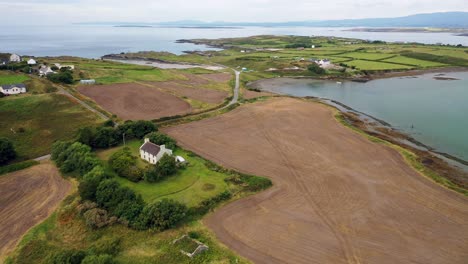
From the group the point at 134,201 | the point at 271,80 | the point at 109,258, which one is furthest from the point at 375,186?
the point at 271,80

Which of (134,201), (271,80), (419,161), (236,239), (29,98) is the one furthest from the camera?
(271,80)

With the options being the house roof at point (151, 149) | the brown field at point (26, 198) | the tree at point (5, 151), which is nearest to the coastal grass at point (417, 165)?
the house roof at point (151, 149)

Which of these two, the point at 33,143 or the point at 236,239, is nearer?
the point at 236,239

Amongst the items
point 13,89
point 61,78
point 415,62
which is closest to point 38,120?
point 13,89

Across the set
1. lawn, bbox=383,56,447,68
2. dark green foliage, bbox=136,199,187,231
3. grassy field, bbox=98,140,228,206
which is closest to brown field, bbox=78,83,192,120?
grassy field, bbox=98,140,228,206

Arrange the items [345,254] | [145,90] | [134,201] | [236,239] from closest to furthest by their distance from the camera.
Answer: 1. [345,254]
2. [236,239]
3. [134,201]
4. [145,90]

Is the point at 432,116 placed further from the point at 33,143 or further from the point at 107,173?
the point at 33,143

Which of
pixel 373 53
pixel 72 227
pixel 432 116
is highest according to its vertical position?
pixel 373 53
